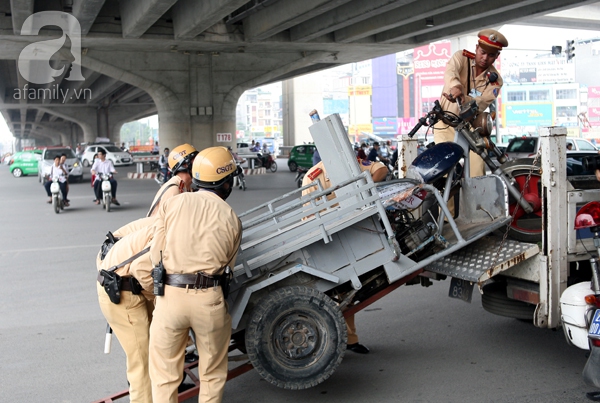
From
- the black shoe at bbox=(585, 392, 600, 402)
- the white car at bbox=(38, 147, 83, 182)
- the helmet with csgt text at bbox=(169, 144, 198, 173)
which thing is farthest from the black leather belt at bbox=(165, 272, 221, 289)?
the white car at bbox=(38, 147, 83, 182)

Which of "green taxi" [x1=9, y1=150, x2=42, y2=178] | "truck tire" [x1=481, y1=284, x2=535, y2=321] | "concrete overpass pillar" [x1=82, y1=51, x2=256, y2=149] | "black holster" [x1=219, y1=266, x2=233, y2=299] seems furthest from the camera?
"green taxi" [x1=9, y1=150, x2=42, y2=178]

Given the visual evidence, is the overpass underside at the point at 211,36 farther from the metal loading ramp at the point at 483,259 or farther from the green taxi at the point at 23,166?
the metal loading ramp at the point at 483,259

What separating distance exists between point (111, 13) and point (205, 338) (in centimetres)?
2250

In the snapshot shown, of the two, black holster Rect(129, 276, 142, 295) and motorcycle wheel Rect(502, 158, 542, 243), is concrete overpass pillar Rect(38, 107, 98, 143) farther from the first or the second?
black holster Rect(129, 276, 142, 295)

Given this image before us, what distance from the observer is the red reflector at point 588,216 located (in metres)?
4.59

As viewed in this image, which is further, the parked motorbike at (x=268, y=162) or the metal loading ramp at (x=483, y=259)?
the parked motorbike at (x=268, y=162)

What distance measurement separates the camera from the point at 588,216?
459 centimetres

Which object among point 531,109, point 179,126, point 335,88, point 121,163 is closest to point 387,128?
point 531,109

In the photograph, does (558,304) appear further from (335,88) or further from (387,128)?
(335,88)

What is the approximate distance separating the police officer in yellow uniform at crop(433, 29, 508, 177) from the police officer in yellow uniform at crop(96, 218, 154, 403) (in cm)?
278

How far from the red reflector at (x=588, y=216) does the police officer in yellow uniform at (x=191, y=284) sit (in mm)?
2405

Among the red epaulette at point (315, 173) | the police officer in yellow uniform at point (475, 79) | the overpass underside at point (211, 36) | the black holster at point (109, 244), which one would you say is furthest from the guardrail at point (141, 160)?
the black holster at point (109, 244)

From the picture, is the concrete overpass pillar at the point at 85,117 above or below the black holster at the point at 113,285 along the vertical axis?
above

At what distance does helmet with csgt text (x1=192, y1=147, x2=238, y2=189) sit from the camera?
402 cm
